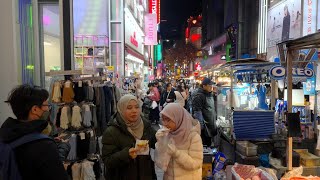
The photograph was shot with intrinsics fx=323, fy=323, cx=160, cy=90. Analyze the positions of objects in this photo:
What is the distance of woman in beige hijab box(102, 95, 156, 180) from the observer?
3.33 meters

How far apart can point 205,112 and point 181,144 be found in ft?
15.9

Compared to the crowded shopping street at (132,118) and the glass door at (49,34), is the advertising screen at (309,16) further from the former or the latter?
the glass door at (49,34)

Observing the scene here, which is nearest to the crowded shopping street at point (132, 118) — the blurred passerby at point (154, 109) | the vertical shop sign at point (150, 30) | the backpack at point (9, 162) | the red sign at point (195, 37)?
the backpack at point (9, 162)

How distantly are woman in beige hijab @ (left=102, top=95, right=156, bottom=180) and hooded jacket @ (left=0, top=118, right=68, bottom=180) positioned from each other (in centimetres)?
115

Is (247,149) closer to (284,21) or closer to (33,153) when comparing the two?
(33,153)

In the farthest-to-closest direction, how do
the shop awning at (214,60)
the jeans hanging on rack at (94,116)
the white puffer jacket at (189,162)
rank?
the shop awning at (214,60) < the jeans hanging on rack at (94,116) < the white puffer jacket at (189,162)

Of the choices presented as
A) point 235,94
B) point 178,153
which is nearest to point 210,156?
point 178,153

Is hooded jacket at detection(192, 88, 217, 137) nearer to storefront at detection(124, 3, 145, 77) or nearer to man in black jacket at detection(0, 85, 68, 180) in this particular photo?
man in black jacket at detection(0, 85, 68, 180)

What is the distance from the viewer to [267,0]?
58.9 ft

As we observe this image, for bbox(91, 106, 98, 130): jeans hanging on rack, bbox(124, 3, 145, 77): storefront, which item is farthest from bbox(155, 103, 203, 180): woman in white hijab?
bbox(124, 3, 145, 77): storefront

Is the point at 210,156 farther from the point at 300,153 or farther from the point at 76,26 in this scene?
the point at 76,26

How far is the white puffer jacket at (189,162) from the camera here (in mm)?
3438

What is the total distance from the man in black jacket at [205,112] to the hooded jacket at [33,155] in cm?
627

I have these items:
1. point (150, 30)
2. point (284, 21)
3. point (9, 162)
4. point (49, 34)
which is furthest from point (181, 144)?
point (150, 30)
